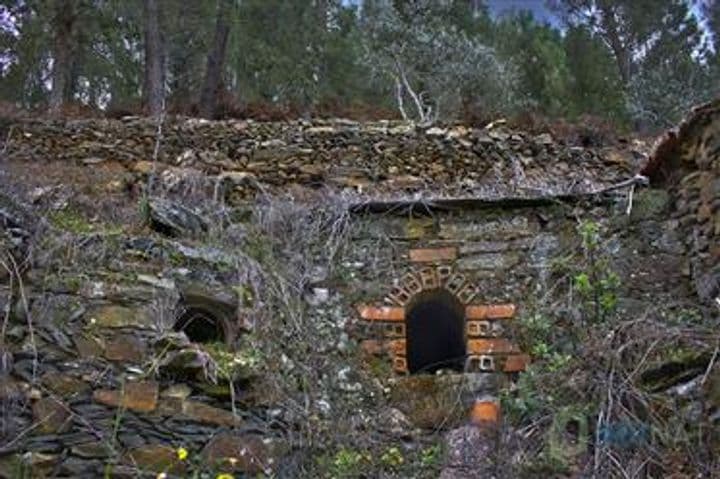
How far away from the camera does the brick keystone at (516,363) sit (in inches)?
230

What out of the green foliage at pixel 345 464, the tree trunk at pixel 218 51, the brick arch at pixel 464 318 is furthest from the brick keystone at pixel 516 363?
the tree trunk at pixel 218 51

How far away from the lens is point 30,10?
1270 cm

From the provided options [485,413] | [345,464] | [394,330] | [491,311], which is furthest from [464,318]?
[345,464]

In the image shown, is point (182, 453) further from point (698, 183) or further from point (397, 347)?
point (698, 183)

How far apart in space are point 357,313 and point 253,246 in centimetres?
83

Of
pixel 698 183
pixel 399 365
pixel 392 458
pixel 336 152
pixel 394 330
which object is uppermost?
pixel 336 152

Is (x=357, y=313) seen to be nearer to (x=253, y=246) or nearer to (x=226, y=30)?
(x=253, y=246)

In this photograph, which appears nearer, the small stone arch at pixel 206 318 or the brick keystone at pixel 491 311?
the small stone arch at pixel 206 318

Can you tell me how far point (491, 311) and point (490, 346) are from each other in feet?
0.78

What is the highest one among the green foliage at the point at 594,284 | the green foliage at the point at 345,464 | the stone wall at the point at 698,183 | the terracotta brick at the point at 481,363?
the stone wall at the point at 698,183

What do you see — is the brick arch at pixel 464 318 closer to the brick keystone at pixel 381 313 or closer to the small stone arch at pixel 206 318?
the brick keystone at pixel 381 313

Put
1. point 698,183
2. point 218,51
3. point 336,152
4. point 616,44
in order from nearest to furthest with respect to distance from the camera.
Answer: point 698,183 < point 336,152 < point 218,51 < point 616,44

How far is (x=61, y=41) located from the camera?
504 inches

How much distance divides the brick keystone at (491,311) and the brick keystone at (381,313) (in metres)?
0.43
